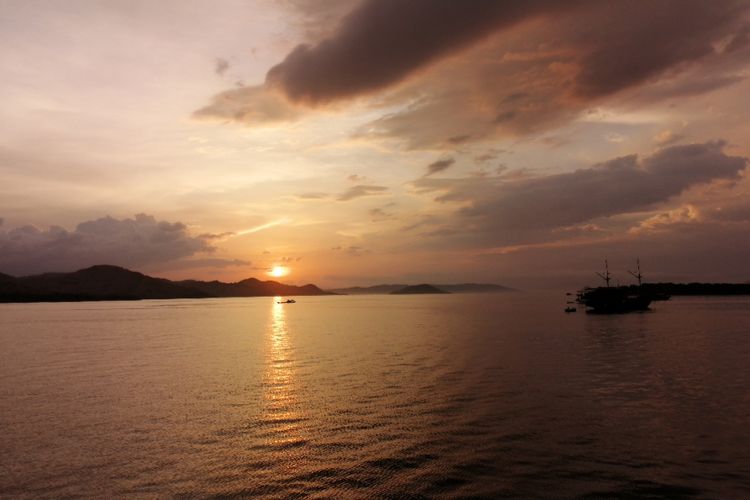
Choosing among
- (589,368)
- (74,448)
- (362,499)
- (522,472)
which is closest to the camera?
(362,499)

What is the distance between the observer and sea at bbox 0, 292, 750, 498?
20516mm

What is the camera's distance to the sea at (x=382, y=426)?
808 inches

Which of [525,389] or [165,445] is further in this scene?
[525,389]

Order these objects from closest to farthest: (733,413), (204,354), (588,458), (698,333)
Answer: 1. (588,458)
2. (733,413)
3. (204,354)
4. (698,333)

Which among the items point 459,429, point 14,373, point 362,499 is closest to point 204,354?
point 14,373

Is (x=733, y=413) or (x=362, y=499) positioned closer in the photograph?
(x=362, y=499)

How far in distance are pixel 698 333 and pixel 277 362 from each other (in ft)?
251

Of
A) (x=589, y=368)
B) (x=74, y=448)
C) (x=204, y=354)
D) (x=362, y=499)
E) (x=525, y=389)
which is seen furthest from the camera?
→ (x=204, y=354)

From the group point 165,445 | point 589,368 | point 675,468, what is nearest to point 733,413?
point 675,468

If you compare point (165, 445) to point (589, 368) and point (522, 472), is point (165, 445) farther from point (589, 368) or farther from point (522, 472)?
point (589, 368)

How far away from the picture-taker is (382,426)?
28.7 metres

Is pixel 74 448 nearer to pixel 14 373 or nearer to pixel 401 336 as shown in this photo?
pixel 14 373

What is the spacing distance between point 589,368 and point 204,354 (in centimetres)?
4869

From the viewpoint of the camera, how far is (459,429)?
28.0 meters
